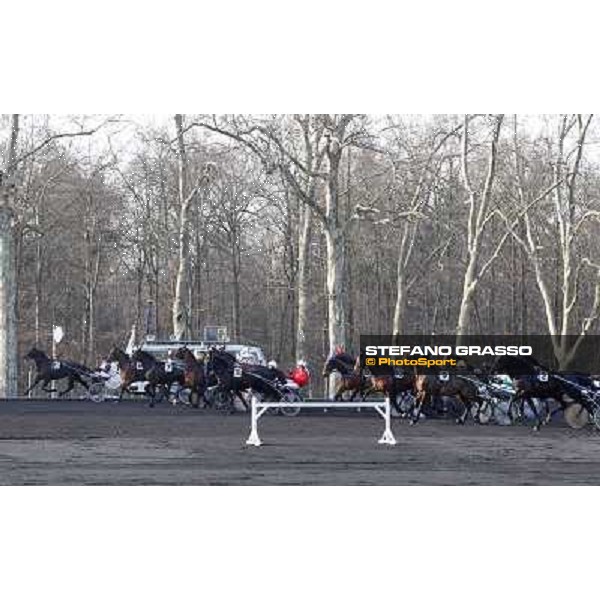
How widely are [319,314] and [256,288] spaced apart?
1473mm

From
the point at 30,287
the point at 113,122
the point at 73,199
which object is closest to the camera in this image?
the point at 113,122

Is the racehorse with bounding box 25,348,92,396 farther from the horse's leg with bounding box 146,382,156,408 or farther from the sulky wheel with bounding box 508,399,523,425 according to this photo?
the sulky wheel with bounding box 508,399,523,425

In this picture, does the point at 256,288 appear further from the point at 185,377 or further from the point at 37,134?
the point at 37,134

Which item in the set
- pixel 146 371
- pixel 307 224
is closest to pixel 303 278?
pixel 307 224

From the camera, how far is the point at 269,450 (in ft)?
57.8

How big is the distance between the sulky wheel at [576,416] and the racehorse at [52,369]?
600 centimetres

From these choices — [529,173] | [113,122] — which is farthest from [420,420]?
[113,122]

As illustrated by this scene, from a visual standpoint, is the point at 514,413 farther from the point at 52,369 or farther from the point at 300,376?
the point at 52,369

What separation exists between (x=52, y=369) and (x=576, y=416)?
257 inches

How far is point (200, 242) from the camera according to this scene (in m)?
20.0

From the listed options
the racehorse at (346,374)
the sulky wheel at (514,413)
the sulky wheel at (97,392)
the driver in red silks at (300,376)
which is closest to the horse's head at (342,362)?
the racehorse at (346,374)

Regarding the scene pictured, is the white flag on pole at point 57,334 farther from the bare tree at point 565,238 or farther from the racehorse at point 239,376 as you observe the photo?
the bare tree at point 565,238

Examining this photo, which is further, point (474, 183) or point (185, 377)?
point (185, 377)

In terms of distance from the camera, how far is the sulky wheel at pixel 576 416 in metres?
18.5
